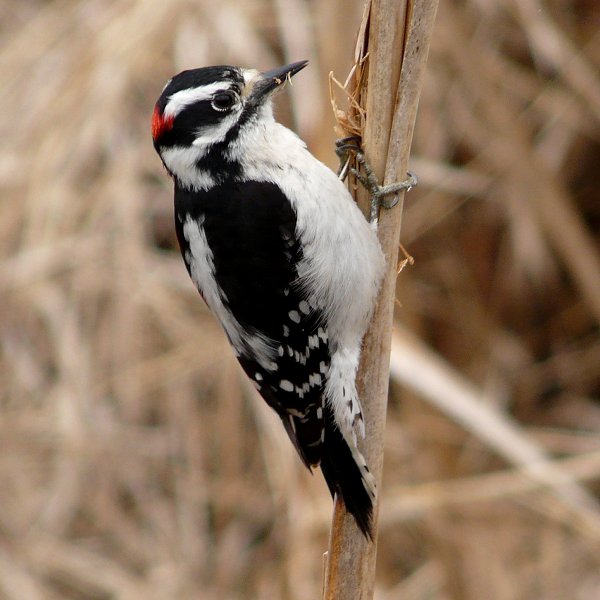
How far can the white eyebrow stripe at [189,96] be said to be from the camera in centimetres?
238

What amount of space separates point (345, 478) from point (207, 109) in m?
0.99

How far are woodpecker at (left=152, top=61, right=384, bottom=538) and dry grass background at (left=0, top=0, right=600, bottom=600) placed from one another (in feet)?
5.19

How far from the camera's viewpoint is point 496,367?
485 cm

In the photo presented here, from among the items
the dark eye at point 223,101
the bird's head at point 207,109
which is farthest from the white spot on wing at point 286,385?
the dark eye at point 223,101

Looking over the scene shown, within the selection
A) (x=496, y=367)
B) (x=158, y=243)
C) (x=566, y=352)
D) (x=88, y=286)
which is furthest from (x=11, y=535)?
(x=566, y=352)

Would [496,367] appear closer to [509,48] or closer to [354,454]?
[509,48]

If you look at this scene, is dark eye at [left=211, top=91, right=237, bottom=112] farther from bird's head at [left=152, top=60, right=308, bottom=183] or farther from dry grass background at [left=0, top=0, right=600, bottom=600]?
dry grass background at [left=0, top=0, right=600, bottom=600]

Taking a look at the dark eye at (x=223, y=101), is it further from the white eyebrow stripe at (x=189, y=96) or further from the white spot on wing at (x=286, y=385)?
the white spot on wing at (x=286, y=385)

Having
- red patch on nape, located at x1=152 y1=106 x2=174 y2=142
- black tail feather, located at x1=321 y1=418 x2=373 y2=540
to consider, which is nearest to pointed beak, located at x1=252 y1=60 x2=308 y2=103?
red patch on nape, located at x1=152 y1=106 x2=174 y2=142

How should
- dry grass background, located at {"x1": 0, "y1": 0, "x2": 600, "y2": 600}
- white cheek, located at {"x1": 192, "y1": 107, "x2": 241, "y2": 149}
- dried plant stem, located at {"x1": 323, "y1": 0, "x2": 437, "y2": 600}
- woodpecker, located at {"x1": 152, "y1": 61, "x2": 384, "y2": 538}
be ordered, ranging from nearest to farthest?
1. dried plant stem, located at {"x1": 323, "y1": 0, "x2": 437, "y2": 600}
2. woodpecker, located at {"x1": 152, "y1": 61, "x2": 384, "y2": 538}
3. white cheek, located at {"x1": 192, "y1": 107, "x2": 241, "y2": 149}
4. dry grass background, located at {"x1": 0, "y1": 0, "x2": 600, "y2": 600}

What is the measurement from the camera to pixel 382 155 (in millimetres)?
2045

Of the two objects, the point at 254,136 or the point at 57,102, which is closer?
the point at 254,136

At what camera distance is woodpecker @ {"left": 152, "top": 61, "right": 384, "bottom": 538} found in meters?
2.32

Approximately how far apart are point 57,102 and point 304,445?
2.77 m
